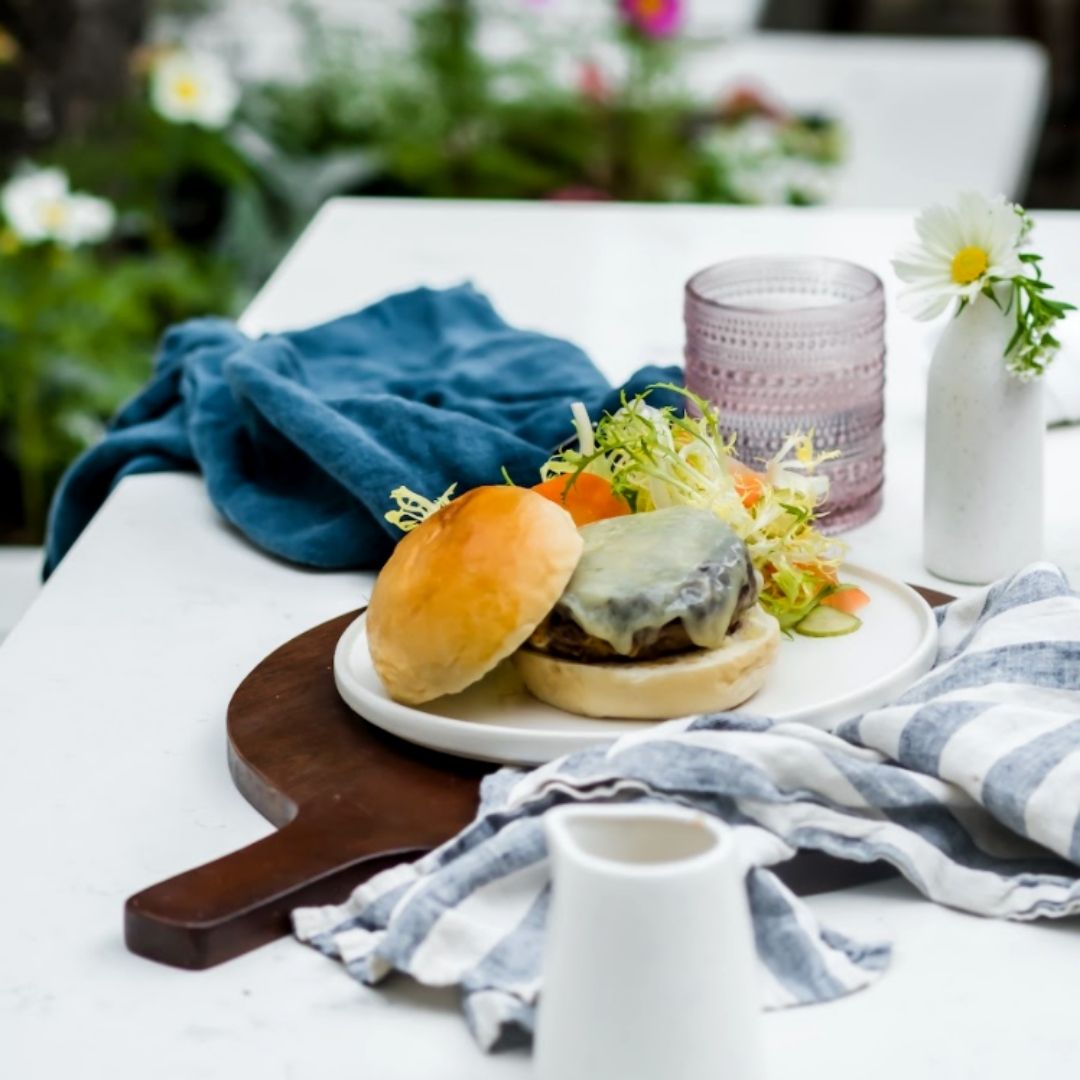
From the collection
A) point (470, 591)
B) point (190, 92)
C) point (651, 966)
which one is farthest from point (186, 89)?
point (651, 966)

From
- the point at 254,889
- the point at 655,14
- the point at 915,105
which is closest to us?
the point at 254,889

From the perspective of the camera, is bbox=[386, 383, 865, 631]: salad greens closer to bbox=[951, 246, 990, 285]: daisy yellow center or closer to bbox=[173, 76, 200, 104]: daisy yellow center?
bbox=[951, 246, 990, 285]: daisy yellow center

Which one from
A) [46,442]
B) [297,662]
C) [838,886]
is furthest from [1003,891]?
[46,442]

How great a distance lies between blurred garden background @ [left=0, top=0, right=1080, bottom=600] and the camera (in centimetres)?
258

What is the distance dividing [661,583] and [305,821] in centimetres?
22

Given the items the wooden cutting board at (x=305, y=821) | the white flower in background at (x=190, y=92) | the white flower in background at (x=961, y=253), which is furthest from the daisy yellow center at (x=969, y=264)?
the white flower in background at (x=190, y=92)

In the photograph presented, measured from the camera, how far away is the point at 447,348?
154 cm

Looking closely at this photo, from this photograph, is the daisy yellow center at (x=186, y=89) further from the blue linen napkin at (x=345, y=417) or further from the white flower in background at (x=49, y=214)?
the blue linen napkin at (x=345, y=417)

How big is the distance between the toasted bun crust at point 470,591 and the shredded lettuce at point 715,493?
0.39 ft

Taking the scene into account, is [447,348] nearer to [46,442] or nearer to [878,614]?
[878,614]

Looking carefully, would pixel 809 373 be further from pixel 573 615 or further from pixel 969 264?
pixel 573 615

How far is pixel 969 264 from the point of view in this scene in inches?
44.8

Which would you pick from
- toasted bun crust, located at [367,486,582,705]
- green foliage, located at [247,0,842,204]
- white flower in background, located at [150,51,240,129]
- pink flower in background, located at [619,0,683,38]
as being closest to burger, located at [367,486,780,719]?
toasted bun crust, located at [367,486,582,705]

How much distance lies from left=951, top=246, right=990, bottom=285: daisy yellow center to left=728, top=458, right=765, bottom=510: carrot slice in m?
0.18
